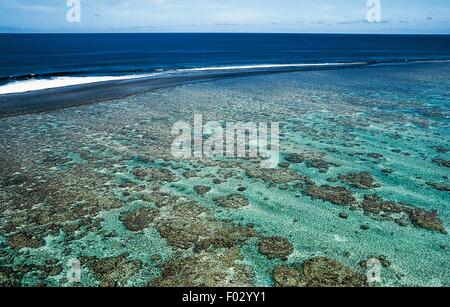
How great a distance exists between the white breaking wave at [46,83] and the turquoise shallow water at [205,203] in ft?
48.5

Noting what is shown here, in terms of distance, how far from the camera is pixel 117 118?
21.7 metres

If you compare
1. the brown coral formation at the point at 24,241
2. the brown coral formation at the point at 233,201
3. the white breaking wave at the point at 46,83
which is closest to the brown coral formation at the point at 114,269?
the brown coral formation at the point at 24,241

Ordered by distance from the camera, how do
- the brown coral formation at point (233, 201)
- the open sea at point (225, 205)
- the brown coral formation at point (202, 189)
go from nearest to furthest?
the open sea at point (225, 205) → the brown coral formation at point (233, 201) → the brown coral formation at point (202, 189)

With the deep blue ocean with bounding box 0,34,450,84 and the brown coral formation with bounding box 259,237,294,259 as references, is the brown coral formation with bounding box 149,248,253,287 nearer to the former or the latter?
the brown coral formation with bounding box 259,237,294,259

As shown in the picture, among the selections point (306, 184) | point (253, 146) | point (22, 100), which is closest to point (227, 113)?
point (253, 146)

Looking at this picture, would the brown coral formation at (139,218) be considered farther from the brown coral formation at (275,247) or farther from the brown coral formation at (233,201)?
the brown coral formation at (275,247)

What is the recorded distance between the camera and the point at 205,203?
1090 centimetres

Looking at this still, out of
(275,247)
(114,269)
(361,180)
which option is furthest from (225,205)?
(361,180)

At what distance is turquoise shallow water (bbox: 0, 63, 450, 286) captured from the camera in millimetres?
7973

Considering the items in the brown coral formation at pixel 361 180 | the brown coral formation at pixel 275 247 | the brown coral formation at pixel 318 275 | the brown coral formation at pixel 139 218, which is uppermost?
the brown coral formation at pixel 361 180
